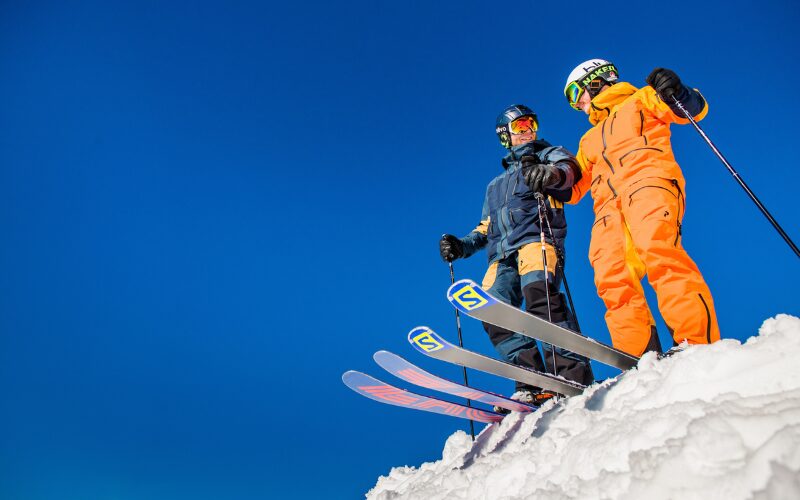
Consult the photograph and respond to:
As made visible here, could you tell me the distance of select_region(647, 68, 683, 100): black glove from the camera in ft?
10.4

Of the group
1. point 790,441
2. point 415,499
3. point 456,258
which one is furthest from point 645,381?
point 456,258

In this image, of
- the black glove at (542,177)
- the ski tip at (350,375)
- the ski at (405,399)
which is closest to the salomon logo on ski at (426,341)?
the ski at (405,399)

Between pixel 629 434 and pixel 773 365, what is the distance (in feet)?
1.65

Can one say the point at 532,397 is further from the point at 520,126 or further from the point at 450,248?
the point at 520,126

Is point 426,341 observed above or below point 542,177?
below

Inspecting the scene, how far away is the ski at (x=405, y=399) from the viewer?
3096 millimetres

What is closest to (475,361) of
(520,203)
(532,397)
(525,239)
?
(532,397)

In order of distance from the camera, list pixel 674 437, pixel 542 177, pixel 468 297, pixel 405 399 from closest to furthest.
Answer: pixel 674 437
pixel 468 297
pixel 405 399
pixel 542 177

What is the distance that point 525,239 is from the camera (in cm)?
421

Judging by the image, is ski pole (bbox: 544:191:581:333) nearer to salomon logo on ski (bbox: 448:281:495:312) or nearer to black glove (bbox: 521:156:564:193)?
black glove (bbox: 521:156:564:193)

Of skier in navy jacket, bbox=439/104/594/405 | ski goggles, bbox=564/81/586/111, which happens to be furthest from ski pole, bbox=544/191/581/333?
ski goggles, bbox=564/81/586/111

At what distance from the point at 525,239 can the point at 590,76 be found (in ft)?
4.98

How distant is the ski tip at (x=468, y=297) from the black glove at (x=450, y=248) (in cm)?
257

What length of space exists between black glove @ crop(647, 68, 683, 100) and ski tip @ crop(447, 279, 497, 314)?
208cm
